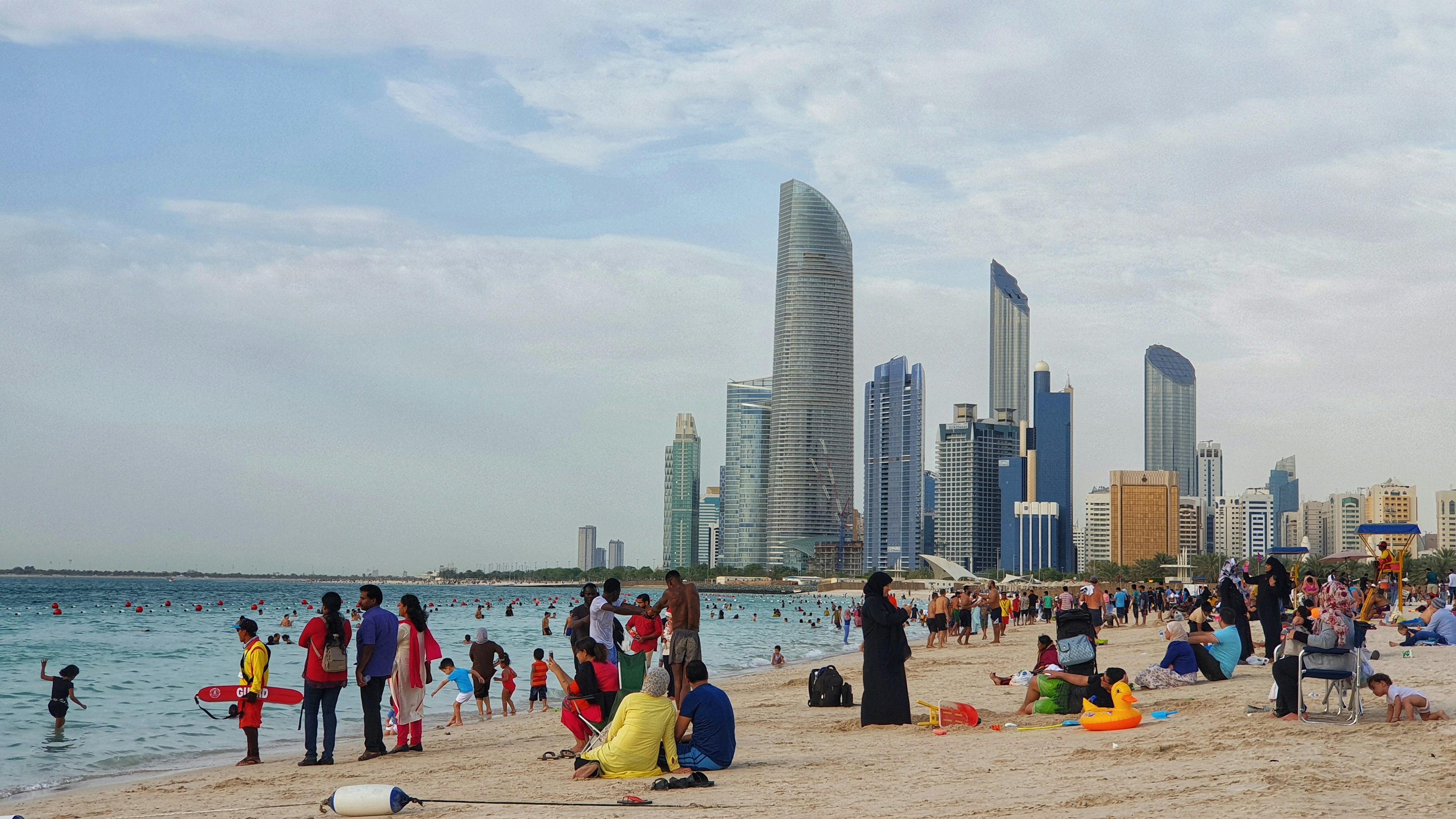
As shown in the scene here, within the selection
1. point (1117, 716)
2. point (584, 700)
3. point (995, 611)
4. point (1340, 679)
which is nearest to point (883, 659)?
point (1117, 716)

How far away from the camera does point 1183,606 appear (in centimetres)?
3130

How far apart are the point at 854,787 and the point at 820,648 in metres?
30.9

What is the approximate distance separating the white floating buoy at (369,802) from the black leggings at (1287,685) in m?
7.00

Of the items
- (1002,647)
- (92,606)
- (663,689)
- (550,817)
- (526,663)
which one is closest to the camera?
(550,817)

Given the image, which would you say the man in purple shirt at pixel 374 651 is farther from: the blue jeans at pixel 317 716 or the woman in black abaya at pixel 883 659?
the woman in black abaya at pixel 883 659

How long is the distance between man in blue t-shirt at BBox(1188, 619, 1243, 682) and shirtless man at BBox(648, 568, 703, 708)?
20.7 ft

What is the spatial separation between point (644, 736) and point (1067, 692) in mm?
4992

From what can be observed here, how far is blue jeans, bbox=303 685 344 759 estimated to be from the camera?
33.9 ft

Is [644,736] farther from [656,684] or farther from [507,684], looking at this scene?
[507,684]

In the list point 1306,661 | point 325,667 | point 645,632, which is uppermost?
point 1306,661

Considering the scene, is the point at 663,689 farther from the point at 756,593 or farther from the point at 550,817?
the point at 756,593

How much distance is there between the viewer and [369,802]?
24.8 ft

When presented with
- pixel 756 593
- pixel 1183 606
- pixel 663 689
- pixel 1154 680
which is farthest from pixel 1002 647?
pixel 756 593

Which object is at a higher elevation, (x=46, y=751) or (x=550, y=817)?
(x=550, y=817)
